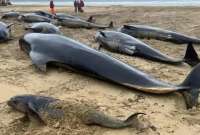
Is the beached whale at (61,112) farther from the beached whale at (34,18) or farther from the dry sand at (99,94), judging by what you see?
the beached whale at (34,18)

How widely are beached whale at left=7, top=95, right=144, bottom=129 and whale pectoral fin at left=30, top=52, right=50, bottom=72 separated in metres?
2.13

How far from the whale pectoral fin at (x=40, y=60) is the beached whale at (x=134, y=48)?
2544 millimetres

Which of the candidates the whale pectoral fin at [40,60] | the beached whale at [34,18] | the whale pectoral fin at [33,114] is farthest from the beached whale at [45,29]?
the whale pectoral fin at [33,114]

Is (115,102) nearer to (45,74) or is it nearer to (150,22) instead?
(45,74)

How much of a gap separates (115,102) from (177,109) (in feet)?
3.24

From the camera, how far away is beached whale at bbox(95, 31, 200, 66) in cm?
1099

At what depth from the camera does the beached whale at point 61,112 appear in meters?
7.08

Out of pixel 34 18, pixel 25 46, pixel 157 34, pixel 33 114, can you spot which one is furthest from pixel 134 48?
pixel 34 18

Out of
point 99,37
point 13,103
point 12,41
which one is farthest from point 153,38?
point 13,103

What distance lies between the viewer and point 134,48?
11.7 m

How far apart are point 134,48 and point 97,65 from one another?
2.74 meters

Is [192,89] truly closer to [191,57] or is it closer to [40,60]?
[191,57]

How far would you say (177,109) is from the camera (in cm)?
809

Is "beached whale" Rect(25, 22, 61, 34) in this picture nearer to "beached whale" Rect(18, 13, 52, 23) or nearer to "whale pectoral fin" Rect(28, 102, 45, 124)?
"beached whale" Rect(18, 13, 52, 23)
